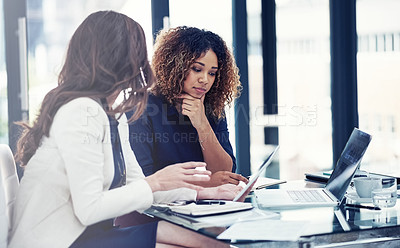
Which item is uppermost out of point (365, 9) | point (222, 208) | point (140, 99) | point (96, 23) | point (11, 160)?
point (365, 9)

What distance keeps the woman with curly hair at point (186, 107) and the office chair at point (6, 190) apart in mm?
723

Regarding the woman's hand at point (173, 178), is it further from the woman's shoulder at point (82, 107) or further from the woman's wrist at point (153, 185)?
the woman's shoulder at point (82, 107)

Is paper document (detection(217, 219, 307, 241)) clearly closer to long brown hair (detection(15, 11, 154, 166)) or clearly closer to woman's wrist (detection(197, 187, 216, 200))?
woman's wrist (detection(197, 187, 216, 200))

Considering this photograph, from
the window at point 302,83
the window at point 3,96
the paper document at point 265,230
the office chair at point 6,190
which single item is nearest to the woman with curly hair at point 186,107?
the office chair at point 6,190

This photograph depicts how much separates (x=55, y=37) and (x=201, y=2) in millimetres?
1148

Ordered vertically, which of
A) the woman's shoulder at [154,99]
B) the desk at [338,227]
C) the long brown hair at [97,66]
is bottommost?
the desk at [338,227]

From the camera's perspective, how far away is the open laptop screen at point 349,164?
1.76m

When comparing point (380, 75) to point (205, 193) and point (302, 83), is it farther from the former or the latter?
point (205, 193)

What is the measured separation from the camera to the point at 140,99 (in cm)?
170

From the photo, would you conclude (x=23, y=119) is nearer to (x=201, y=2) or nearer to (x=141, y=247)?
(x=201, y=2)

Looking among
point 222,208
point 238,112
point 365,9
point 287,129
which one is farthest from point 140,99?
point 365,9

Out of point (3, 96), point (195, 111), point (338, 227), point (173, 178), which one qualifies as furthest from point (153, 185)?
point (3, 96)

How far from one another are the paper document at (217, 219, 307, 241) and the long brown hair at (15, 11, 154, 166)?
54 centimetres

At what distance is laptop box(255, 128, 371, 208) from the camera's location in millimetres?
1735
